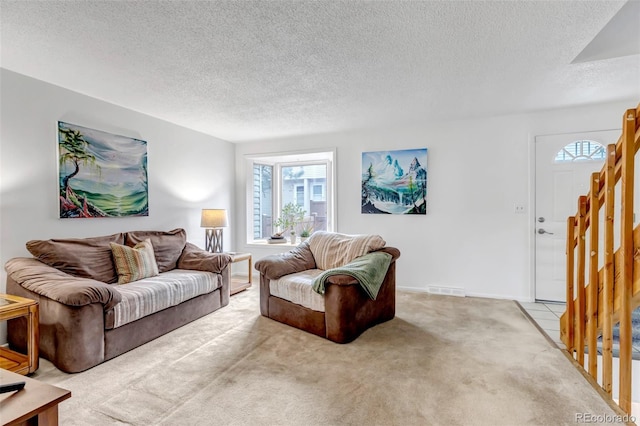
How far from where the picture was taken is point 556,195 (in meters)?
3.62

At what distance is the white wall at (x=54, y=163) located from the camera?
251 centimetres

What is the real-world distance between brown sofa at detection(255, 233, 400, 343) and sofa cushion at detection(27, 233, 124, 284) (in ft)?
4.57

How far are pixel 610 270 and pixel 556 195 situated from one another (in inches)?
75.9

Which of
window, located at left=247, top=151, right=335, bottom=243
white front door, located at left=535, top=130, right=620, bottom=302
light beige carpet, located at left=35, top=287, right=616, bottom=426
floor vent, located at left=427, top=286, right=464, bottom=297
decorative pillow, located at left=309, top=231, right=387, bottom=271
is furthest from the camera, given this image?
window, located at left=247, top=151, right=335, bottom=243

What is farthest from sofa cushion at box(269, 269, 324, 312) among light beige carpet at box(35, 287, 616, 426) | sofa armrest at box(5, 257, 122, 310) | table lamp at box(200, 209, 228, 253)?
table lamp at box(200, 209, 228, 253)

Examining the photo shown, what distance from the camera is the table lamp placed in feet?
13.6

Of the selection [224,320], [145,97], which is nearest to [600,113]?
[224,320]

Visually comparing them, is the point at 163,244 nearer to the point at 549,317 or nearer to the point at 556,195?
the point at 549,317

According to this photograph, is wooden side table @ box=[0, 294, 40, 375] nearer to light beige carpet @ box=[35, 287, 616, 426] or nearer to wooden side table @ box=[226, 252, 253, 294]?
light beige carpet @ box=[35, 287, 616, 426]

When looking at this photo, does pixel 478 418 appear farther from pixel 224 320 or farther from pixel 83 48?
pixel 83 48

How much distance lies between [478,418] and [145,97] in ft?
12.4

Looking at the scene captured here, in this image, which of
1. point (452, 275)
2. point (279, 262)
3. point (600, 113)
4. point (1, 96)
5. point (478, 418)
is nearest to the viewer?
point (478, 418)

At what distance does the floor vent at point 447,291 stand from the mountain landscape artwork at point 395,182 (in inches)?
40.5

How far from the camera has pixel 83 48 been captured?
216 centimetres
